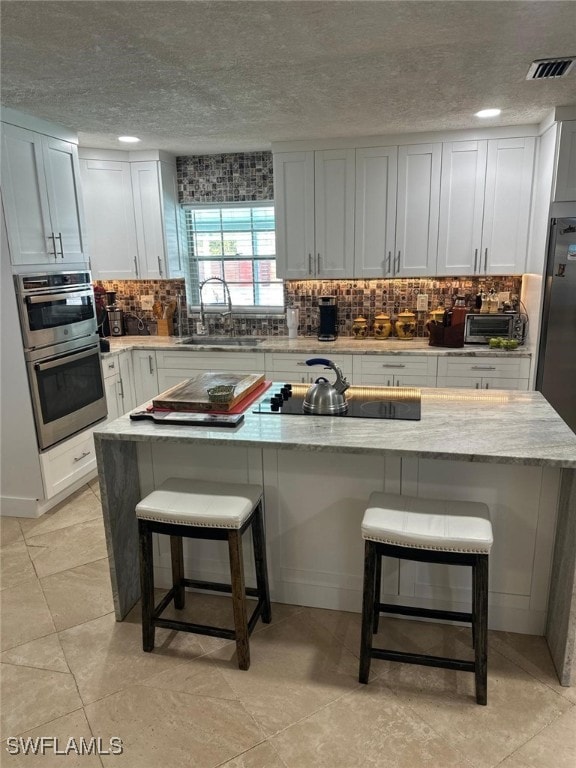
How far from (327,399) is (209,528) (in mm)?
756

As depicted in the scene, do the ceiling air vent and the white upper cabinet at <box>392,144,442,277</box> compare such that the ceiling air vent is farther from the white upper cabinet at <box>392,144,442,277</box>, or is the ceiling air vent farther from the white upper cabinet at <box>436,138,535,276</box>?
the white upper cabinet at <box>392,144,442,277</box>

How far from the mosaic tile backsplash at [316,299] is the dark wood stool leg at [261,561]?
109 inches

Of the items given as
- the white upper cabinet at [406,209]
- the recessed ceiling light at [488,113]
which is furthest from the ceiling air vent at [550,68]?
the white upper cabinet at [406,209]

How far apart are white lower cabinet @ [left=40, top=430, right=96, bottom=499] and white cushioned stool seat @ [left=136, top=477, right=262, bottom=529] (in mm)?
1616

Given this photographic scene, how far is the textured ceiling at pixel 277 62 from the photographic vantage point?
75.2 inches

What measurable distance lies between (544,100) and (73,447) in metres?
3.77

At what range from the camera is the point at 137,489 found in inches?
98.3

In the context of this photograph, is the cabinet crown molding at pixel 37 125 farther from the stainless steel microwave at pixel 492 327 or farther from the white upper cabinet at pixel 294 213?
the stainless steel microwave at pixel 492 327

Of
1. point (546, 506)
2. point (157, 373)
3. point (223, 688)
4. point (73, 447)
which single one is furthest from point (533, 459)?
point (157, 373)

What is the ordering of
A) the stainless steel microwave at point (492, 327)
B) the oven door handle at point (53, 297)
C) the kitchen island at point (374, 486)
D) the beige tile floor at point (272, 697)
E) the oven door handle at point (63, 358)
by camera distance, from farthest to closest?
the stainless steel microwave at point (492, 327) < the oven door handle at point (63, 358) < the oven door handle at point (53, 297) < the kitchen island at point (374, 486) < the beige tile floor at point (272, 697)

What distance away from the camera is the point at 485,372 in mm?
3934

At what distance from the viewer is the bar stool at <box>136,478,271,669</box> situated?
196 cm

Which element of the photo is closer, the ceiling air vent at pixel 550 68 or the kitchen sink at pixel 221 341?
the ceiling air vent at pixel 550 68

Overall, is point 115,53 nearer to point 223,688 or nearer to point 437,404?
point 437,404
